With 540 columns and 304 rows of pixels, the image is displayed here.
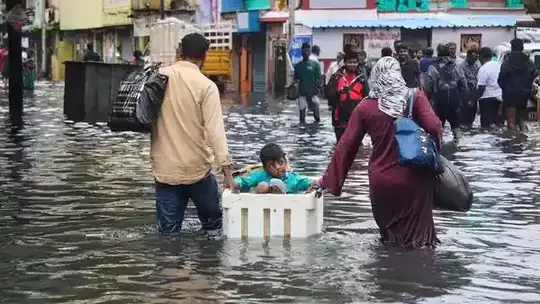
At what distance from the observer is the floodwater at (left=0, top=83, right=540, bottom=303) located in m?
7.60

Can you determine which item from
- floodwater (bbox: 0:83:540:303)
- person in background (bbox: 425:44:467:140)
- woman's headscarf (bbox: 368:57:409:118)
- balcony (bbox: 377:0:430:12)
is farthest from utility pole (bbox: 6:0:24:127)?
balcony (bbox: 377:0:430:12)

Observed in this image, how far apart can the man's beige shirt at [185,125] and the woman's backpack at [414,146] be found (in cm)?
128

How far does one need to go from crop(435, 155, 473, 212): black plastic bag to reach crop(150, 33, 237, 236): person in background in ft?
4.79

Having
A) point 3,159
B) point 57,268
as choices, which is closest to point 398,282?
point 57,268

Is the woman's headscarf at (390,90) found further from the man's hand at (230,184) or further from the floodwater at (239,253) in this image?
the man's hand at (230,184)

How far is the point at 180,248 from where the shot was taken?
910 cm

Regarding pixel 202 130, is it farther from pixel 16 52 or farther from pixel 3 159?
pixel 16 52

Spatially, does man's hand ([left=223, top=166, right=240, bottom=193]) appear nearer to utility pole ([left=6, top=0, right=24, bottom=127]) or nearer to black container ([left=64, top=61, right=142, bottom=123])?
black container ([left=64, top=61, right=142, bottom=123])

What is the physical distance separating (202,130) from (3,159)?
783 cm

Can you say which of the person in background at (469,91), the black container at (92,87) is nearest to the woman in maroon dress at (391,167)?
the person in background at (469,91)

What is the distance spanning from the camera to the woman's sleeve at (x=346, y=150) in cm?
877

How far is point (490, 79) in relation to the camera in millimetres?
22016

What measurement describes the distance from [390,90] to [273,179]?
130cm

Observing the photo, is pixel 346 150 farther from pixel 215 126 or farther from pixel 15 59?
pixel 15 59
